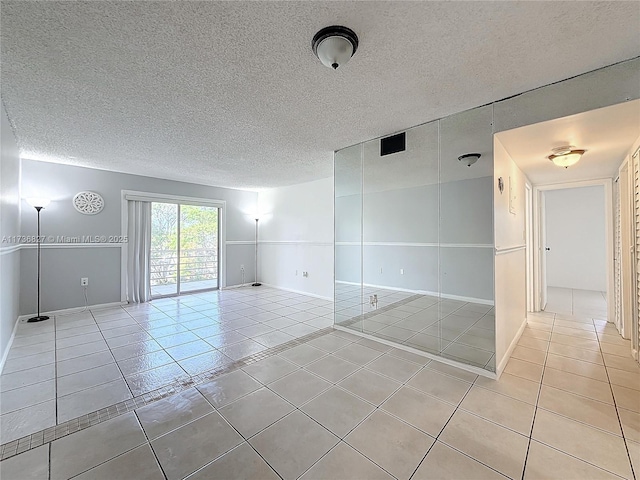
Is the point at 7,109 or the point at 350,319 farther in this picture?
the point at 350,319

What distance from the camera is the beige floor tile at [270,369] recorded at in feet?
7.63

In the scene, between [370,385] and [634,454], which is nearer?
[634,454]

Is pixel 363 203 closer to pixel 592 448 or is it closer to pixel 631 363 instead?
pixel 592 448

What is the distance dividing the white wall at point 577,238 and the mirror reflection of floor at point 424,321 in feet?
18.8

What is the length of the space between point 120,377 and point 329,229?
12.9 feet

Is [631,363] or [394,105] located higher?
[394,105]

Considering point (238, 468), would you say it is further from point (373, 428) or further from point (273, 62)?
point (273, 62)

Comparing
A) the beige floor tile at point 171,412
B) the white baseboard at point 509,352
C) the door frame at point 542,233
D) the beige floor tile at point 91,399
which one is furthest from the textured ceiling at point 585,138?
the beige floor tile at point 91,399

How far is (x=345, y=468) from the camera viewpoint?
1418 millimetres

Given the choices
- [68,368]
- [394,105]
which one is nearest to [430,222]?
[394,105]

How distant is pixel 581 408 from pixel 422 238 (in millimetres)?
1773

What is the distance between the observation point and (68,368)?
250 cm

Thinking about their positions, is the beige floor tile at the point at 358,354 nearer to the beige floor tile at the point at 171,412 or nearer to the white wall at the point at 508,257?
the white wall at the point at 508,257

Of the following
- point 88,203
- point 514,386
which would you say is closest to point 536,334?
point 514,386
